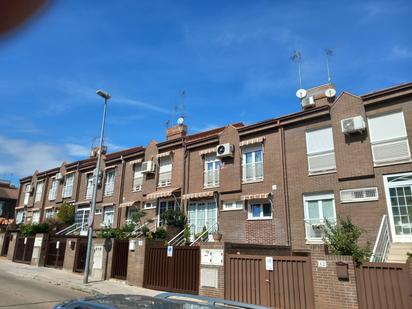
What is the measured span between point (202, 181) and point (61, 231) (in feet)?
42.1

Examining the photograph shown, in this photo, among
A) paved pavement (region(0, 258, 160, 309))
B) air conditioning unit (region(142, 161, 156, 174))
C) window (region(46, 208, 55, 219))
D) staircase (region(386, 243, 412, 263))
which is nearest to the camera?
paved pavement (region(0, 258, 160, 309))

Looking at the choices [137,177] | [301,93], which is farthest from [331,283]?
[137,177]

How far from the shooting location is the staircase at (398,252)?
11.8m

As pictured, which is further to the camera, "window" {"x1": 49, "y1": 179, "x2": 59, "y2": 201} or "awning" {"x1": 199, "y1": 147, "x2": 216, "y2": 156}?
"window" {"x1": 49, "y1": 179, "x2": 59, "y2": 201}

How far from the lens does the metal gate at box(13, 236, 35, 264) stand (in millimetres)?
23752

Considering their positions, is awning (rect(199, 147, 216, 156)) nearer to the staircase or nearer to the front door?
the front door

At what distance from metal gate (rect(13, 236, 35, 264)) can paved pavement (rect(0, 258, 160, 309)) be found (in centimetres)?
379

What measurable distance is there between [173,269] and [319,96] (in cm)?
1209

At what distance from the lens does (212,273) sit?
42.9 feet

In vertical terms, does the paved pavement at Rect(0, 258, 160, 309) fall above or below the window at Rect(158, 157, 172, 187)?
below

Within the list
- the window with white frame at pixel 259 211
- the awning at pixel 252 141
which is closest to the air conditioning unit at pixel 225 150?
the awning at pixel 252 141

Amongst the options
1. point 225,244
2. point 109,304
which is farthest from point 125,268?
point 109,304

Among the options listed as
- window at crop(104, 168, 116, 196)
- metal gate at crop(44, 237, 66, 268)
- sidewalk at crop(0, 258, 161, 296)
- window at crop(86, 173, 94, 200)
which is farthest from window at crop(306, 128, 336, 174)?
window at crop(86, 173, 94, 200)

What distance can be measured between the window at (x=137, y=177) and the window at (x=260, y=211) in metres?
9.22
